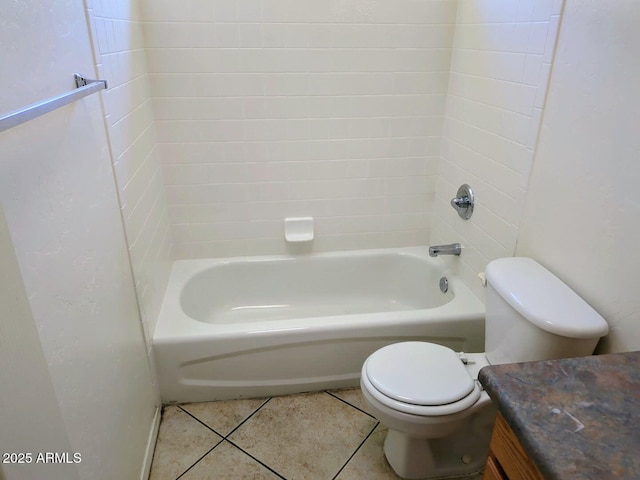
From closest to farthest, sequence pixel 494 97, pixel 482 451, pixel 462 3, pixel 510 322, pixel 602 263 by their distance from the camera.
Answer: pixel 602 263 → pixel 510 322 → pixel 482 451 → pixel 494 97 → pixel 462 3

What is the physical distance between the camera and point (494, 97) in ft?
5.75

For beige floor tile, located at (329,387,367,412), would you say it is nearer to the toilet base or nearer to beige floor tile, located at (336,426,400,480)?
beige floor tile, located at (336,426,400,480)

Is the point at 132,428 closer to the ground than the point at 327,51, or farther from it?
closer to the ground

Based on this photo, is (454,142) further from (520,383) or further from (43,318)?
(43,318)

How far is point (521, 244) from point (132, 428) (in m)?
1.52

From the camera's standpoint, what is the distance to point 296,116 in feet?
6.96

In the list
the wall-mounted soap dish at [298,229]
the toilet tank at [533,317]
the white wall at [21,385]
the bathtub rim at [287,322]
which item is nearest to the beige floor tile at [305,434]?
the bathtub rim at [287,322]

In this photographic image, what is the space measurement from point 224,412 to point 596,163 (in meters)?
1.67

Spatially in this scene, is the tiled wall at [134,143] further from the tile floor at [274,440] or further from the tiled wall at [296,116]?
the tile floor at [274,440]

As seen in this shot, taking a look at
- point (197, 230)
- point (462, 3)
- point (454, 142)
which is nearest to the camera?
point (462, 3)

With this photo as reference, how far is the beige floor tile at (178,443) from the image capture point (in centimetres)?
163

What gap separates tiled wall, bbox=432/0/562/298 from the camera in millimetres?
1511

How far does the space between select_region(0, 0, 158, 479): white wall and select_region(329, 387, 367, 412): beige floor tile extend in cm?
88

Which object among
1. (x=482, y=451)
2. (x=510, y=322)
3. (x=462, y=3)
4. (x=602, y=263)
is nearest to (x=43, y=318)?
(x=510, y=322)
